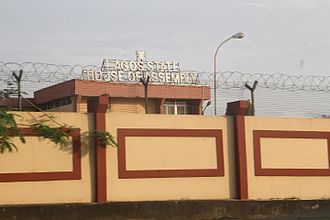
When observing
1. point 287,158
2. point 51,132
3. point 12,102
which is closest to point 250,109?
point 287,158

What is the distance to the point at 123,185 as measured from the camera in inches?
521

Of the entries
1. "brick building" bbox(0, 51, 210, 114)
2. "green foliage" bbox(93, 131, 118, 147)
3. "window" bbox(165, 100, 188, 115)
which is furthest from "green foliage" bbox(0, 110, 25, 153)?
"window" bbox(165, 100, 188, 115)

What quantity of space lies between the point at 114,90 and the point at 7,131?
12.5 meters

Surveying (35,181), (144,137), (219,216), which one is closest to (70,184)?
(35,181)

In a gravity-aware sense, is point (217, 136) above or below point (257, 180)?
above

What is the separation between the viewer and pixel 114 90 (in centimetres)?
2411

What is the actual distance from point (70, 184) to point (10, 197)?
48.8 inches

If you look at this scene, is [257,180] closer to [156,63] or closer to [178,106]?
[178,106]

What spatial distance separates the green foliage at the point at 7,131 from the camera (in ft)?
36.1

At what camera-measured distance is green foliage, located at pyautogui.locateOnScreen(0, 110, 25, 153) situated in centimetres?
1099

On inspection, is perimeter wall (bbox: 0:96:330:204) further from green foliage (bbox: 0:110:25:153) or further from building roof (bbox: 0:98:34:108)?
building roof (bbox: 0:98:34:108)

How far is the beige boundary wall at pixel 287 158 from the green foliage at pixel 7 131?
5389 millimetres

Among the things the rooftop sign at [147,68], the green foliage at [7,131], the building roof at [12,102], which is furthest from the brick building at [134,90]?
the green foliage at [7,131]

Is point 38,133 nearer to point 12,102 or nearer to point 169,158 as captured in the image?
point 12,102
